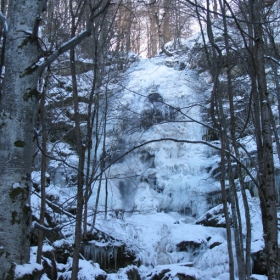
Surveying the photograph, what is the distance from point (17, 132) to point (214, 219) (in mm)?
9586

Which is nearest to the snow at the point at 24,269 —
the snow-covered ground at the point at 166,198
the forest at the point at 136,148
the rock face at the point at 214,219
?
the forest at the point at 136,148

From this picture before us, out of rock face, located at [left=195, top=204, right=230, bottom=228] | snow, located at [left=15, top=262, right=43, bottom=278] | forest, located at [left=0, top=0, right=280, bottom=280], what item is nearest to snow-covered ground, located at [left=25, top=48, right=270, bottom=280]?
forest, located at [left=0, top=0, right=280, bottom=280]

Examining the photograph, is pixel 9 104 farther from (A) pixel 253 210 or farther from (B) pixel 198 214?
(B) pixel 198 214

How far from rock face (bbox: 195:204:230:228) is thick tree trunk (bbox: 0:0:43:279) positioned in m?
9.26

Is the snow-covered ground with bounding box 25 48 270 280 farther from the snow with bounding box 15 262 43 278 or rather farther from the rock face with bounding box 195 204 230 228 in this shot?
the snow with bounding box 15 262 43 278

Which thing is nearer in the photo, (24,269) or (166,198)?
(24,269)

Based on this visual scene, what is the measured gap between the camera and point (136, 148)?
668 cm

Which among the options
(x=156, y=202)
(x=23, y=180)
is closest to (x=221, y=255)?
(x=156, y=202)

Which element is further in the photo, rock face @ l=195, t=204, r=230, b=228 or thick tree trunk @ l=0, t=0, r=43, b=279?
rock face @ l=195, t=204, r=230, b=228

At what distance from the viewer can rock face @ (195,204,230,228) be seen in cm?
1033

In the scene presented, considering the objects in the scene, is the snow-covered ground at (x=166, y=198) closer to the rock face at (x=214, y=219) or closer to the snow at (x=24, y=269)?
the rock face at (x=214, y=219)

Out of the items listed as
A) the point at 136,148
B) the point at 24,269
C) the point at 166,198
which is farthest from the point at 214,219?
the point at 24,269

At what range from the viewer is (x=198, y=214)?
40.0 feet

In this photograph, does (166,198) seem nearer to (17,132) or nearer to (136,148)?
(136,148)
